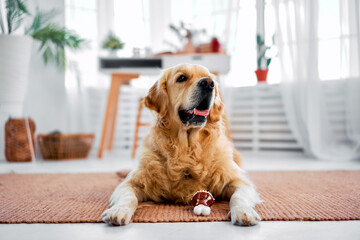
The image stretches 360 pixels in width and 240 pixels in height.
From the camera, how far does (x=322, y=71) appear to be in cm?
347

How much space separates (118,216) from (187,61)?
8.04 feet

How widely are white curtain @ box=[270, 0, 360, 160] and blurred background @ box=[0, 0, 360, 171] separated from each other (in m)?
0.01

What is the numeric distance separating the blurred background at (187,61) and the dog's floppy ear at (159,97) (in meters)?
1.52

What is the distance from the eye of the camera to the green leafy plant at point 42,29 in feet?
9.34

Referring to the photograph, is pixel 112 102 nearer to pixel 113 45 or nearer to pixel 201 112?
pixel 113 45

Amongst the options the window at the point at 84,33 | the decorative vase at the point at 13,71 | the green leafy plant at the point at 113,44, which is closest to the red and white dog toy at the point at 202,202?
the decorative vase at the point at 13,71

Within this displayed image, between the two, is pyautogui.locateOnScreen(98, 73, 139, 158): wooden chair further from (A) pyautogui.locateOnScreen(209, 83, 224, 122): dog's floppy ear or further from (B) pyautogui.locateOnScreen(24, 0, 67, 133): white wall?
(A) pyautogui.locateOnScreen(209, 83, 224, 122): dog's floppy ear

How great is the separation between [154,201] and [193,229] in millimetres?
452

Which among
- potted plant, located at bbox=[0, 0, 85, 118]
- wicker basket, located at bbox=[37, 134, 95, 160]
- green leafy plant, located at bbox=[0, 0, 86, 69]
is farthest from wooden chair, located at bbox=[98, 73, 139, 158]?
potted plant, located at bbox=[0, 0, 85, 118]

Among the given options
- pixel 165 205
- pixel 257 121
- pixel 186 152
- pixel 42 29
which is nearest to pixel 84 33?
pixel 42 29

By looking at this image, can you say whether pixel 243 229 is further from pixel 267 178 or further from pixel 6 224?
pixel 267 178

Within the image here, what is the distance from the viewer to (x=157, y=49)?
463 centimetres

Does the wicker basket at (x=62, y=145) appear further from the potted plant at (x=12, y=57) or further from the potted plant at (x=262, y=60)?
the potted plant at (x=262, y=60)

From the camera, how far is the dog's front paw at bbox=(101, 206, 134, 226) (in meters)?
1.08
